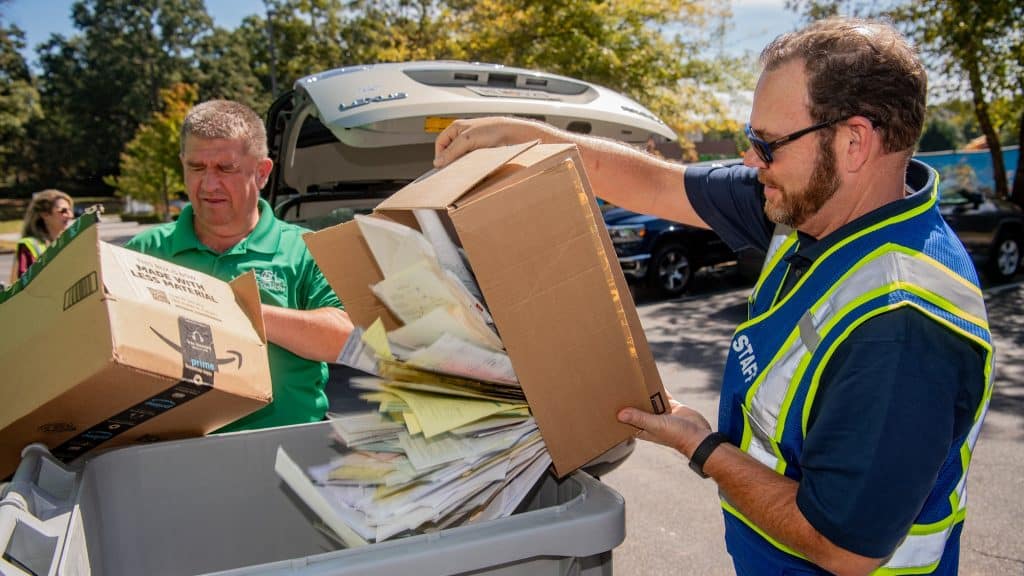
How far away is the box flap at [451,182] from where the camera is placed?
131 centimetres

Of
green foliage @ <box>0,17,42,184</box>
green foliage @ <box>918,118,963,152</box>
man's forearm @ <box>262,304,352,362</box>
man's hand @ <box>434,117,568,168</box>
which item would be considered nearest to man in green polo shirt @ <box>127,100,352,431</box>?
man's forearm @ <box>262,304,352,362</box>

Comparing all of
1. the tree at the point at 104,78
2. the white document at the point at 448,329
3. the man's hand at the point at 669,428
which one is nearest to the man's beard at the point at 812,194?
the man's hand at the point at 669,428

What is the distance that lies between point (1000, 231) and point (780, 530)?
12436mm

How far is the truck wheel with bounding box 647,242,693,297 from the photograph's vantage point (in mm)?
10422

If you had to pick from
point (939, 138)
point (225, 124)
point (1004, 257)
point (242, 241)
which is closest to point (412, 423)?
point (242, 241)

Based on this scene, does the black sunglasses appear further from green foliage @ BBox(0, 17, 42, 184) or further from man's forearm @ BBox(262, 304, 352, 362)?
green foliage @ BBox(0, 17, 42, 184)

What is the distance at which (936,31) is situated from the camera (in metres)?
12.9

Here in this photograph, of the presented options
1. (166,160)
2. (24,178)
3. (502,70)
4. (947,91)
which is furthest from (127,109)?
(502,70)

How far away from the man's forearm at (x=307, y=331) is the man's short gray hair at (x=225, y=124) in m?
0.74

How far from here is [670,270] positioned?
1061 centimetres

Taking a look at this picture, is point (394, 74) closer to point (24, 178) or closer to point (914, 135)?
point (914, 135)

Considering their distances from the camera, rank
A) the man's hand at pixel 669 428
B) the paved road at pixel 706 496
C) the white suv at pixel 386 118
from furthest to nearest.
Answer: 1. the paved road at pixel 706 496
2. the white suv at pixel 386 118
3. the man's hand at pixel 669 428

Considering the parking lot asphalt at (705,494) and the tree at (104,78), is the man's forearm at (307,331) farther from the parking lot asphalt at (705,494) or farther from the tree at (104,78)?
the tree at (104,78)

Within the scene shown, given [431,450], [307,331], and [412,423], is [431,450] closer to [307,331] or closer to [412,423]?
[412,423]
